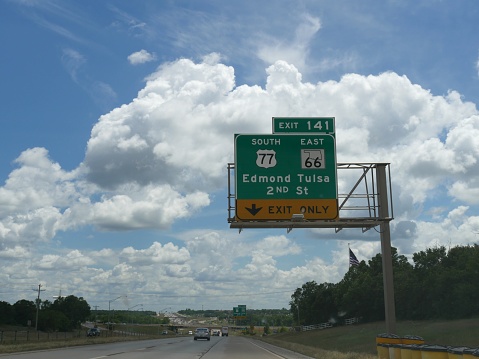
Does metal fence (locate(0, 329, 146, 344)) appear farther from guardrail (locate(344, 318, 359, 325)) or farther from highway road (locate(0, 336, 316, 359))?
guardrail (locate(344, 318, 359, 325))

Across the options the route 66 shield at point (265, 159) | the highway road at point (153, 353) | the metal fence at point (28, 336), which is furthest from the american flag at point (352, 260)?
the route 66 shield at point (265, 159)

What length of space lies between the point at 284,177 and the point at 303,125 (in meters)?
2.61

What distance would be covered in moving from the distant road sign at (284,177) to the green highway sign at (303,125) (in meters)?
0.30

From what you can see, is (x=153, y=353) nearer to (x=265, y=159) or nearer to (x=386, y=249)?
(x=265, y=159)

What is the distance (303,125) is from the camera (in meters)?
26.5

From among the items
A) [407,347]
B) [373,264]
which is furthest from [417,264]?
[407,347]

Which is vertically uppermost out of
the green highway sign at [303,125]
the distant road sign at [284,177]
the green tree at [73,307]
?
the green highway sign at [303,125]

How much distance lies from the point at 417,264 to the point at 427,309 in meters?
12.4

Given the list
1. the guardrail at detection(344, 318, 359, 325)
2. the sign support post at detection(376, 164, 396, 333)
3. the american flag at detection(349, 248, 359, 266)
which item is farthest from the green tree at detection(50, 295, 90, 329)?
the sign support post at detection(376, 164, 396, 333)

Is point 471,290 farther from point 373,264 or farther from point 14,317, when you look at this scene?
point 14,317

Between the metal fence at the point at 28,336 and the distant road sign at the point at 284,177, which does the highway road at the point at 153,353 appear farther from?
the metal fence at the point at 28,336

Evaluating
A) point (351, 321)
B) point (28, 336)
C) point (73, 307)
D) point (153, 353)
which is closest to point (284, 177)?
point (153, 353)

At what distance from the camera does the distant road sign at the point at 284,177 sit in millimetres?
25375

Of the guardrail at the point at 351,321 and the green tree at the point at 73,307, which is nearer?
the guardrail at the point at 351,321
